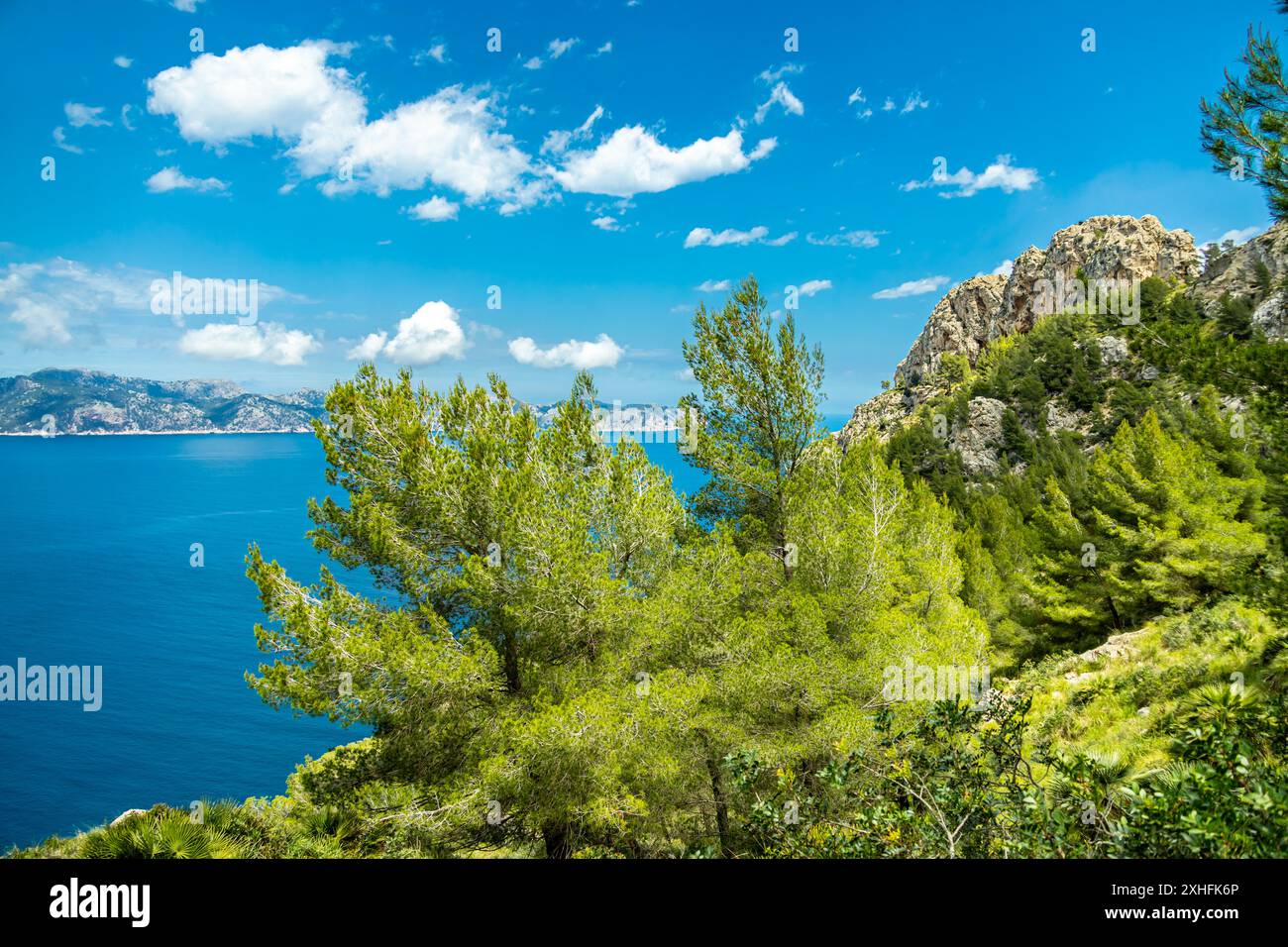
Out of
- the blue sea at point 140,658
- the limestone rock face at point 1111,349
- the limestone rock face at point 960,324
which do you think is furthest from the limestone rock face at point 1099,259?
the blue sea at point 140,658

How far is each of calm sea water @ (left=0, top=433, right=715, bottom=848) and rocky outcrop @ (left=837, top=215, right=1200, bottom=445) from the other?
251 ft

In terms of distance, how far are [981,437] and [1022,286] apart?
224 ft

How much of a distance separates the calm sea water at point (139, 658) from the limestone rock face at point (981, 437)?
96.9 ft

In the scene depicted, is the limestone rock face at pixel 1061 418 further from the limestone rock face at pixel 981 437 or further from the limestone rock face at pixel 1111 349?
the limestone rock face at pixel 1111 349

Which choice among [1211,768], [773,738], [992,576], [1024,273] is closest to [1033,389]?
[992,576]

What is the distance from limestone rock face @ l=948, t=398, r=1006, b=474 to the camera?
62.8m

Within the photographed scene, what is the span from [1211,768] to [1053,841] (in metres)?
1.01

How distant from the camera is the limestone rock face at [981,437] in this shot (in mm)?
62812

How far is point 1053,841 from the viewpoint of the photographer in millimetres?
4078

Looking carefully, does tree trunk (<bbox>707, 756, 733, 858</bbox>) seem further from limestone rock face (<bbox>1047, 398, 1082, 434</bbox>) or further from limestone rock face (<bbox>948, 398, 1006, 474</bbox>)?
limestone rock face (<bbox>1047, 398, 1082, 434</bbox>)

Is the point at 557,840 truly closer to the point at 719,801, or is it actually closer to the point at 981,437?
the point at 719,801

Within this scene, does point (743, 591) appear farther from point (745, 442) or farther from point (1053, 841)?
point (1053, 841)
